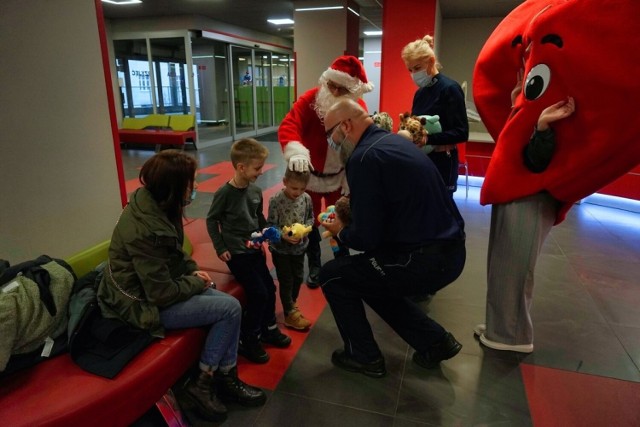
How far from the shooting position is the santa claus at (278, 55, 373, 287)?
2.65m

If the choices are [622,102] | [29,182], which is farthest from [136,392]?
[622,102]

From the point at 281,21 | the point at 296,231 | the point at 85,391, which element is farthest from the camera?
the point at 281,21

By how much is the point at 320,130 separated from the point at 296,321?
4.23 ft

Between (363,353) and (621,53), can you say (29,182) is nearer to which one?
(363,353)

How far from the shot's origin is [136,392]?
5.20ft

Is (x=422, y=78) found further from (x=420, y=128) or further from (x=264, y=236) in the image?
(x=264, y=236)

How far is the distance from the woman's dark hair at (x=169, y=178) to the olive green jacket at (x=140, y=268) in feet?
0.14

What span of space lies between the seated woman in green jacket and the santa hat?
Answer: 1262 millimetres

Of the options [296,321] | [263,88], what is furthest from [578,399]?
[263,88]

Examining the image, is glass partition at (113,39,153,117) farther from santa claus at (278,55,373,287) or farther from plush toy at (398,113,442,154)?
plush toy at (398,113,442,154)

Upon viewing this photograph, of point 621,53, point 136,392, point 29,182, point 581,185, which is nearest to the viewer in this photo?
point 136,392

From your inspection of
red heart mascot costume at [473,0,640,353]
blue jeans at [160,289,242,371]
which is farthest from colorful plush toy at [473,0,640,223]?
blue jeans at [160,289,242,371]

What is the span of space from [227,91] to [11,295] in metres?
11.0

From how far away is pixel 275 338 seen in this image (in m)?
2.47
